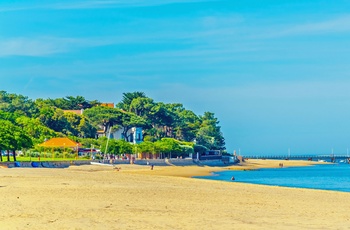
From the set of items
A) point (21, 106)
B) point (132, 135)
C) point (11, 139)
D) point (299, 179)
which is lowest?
point (299, 179)

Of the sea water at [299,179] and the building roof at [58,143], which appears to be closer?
the sea water at [299,179]

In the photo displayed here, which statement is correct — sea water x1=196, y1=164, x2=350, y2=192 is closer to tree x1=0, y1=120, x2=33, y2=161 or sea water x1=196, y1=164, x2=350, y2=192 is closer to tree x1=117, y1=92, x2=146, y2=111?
tree x1=0, y1=120, x2=33, y2=161

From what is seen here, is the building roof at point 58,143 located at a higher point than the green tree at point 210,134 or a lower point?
lower

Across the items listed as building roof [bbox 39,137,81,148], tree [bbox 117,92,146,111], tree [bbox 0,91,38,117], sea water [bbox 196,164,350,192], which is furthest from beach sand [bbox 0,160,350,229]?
tree [bbox 117,92,146,111]

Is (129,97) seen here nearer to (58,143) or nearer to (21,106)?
(21,106)

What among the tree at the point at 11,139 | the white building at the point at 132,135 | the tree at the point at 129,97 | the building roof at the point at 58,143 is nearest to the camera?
the tree at the point at 11,139

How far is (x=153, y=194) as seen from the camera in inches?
1171

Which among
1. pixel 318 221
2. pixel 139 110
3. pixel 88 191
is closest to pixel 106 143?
pixel 139 110

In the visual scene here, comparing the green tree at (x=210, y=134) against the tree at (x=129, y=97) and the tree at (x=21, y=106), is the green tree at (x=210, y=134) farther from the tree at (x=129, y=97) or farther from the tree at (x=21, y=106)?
the tree at (x=21, y=106)

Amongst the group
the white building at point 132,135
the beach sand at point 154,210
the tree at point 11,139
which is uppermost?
the white building at point 132,135

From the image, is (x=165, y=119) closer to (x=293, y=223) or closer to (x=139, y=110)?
(x=139, y=110)

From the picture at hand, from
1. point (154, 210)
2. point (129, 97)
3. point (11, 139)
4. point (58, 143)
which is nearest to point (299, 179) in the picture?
point (11, 139)

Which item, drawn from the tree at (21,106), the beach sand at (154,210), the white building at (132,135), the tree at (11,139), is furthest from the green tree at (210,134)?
the beach sand at (154,210)

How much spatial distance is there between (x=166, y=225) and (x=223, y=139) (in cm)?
16264
